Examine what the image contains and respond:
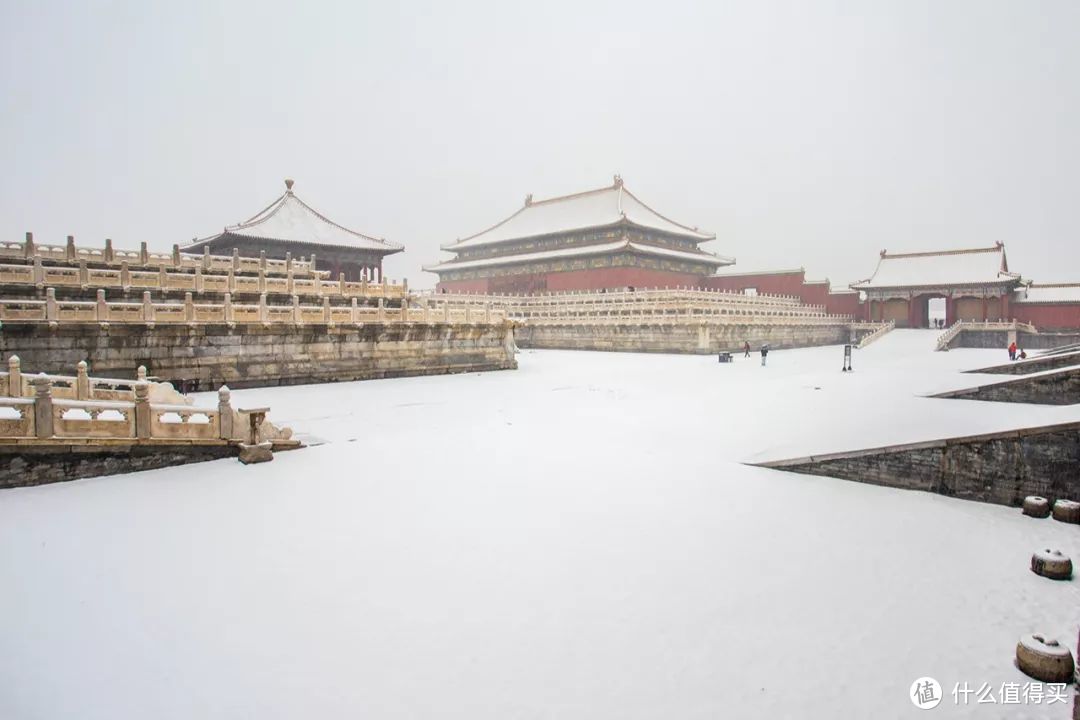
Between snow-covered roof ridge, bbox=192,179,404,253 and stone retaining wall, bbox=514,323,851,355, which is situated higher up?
snow-covered roof ridge, bbox=192,179,404,253

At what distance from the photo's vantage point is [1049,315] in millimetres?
34500

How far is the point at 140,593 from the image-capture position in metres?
5.53

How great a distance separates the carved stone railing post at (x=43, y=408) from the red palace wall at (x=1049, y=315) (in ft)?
144

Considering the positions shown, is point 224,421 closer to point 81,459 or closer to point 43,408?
point 81,459

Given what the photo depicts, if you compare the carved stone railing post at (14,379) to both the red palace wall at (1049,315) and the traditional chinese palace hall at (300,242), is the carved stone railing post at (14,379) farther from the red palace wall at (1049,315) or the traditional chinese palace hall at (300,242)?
the red palace wall at (1049,315)

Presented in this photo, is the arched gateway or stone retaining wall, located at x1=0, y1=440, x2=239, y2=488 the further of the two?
the arched gateway

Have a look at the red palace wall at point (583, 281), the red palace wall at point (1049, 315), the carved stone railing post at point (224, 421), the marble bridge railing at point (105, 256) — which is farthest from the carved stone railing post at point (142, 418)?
the red palace wall at point (1049, 315)

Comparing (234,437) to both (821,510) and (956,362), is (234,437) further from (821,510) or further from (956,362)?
(956,362)

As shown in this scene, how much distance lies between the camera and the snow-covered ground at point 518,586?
14.0 ft

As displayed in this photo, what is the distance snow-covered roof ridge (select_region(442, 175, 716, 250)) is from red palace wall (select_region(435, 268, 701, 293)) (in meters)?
3.50

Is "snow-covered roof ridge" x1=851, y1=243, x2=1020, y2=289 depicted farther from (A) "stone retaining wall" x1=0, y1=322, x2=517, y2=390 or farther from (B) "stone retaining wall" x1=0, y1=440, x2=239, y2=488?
(B) "stone retaining wall" x1=0, y1=440, x2=239, y2=488

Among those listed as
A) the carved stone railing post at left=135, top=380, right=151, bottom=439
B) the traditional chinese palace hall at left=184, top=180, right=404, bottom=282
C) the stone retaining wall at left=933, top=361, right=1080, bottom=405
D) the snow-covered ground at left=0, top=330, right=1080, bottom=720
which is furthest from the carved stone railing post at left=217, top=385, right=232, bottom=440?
the traditional chinese palace hall at left=184, top=180, right=404, bottom=282

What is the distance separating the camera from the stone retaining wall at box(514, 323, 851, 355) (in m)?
30.7

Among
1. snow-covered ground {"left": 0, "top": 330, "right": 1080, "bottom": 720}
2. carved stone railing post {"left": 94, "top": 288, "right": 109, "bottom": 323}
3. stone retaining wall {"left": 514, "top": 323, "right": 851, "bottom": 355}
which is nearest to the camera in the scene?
snow-covered ground {"left": 0, "top": 330, "right": 1080, "bottom": 720}
